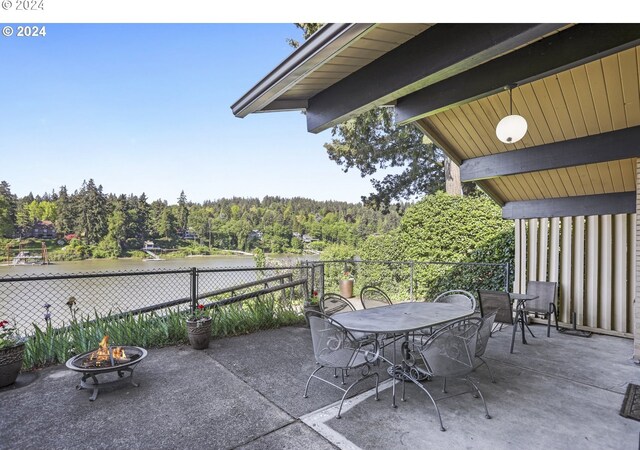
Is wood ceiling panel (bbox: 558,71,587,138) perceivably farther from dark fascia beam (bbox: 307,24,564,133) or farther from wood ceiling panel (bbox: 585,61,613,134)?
dark fascia beam (bbox: 307,24,564,133)

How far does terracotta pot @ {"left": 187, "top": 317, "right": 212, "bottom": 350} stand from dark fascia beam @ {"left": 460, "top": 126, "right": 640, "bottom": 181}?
4.30 m

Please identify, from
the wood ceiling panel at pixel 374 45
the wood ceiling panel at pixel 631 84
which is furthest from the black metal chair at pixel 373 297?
the wood ceiling panel at pixel 631 84

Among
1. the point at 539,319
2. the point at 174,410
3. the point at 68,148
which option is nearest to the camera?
the point at 174,410

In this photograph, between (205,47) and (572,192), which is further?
(205,47)

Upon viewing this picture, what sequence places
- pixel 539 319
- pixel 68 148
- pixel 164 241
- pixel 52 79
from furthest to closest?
pixel 68 148
pixel 52 79
pixel 164 241
pixel 539 319

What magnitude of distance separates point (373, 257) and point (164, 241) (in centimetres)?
671

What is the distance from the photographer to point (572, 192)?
17.5 feet

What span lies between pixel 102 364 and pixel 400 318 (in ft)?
9.02

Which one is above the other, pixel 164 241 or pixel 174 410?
pixel 164 241

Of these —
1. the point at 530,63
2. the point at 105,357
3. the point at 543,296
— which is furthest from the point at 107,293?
the point at 543,296

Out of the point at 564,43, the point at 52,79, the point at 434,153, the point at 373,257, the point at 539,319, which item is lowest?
the point at 539,319

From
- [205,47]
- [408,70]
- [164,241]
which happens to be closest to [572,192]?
[408,70]

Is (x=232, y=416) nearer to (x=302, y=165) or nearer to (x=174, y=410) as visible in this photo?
(x=174, y=410)

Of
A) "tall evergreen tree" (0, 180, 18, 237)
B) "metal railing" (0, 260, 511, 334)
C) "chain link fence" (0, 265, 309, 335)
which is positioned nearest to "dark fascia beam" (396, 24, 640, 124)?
"metal railing" (0, 260, 511, 334)
